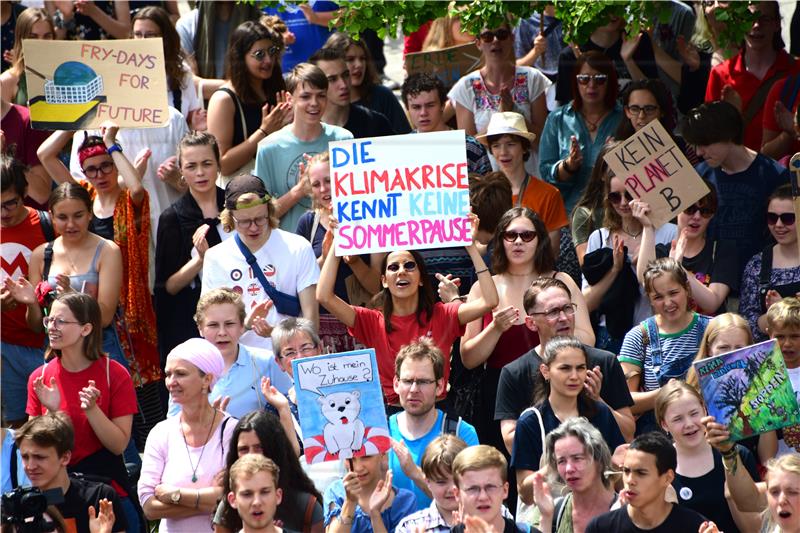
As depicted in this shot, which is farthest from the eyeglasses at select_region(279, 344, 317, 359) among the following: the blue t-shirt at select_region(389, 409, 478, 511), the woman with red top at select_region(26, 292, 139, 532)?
the woman with red top at select_region(26, 292, 139, 532)

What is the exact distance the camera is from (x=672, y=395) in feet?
27.1

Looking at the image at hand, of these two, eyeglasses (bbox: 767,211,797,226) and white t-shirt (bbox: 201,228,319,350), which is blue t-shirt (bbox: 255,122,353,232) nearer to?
white t-shirt (bbox: 201,228,319,350)

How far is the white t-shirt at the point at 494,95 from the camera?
38.7ft

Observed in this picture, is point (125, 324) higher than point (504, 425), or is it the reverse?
point (125, 324)

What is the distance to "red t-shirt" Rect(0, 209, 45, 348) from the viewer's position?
10.3 m

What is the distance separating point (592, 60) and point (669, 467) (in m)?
4.27

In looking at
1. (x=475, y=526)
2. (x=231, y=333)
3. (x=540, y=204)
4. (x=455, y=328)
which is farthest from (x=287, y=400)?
A: (x=540, y=204)

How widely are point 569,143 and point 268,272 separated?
2591mm

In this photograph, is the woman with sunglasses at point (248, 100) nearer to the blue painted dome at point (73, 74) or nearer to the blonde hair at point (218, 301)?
the blue painted dome at point (73, 74)

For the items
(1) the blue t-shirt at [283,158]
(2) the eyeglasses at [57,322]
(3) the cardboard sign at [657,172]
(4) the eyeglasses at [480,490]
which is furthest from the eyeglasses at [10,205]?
(4) the eyeglasses at [480,490]

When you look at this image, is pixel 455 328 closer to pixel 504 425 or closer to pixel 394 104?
pixel 504 425

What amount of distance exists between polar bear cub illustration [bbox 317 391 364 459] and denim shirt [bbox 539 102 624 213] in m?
3.49

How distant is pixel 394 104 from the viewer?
12.0 metres

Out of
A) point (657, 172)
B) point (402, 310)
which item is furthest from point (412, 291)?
point (657, 172)
